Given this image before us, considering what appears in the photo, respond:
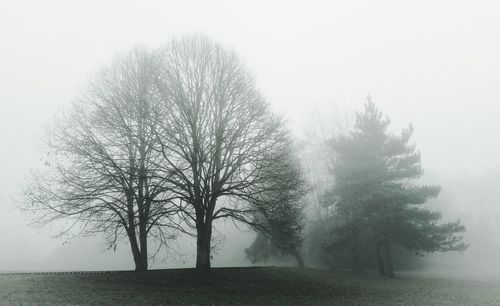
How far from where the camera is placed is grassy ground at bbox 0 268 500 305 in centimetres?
1314

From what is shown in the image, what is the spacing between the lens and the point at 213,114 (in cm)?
2131

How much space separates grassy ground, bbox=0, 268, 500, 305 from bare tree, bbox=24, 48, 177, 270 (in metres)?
2.85

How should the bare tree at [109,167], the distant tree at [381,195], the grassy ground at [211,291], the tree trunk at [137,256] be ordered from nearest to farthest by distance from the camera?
1. the grassy ground at [211,291]
2. the bare tree at [109,167]
3. the tree trunk at [137,256]
4. the distant tree at [381,195]

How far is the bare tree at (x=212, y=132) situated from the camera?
1959 centimetres

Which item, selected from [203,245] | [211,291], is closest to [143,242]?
[203,245]

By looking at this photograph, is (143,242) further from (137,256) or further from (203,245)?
(203,245)

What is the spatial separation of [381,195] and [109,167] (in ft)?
60.8

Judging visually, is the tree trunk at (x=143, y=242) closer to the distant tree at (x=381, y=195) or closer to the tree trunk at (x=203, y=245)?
the tree trunk at (x=203, y=245)

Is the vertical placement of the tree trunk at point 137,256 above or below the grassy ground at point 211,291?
above

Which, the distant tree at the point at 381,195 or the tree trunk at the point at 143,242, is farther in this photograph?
the distant tree at the point at 381,195

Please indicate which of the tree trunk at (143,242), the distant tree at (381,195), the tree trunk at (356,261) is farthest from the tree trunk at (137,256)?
the tree trunk at (356,261)

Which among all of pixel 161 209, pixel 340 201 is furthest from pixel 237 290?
pixel 340 201

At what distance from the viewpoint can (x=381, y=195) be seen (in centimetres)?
2748

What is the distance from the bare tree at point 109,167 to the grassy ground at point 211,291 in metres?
2.85
